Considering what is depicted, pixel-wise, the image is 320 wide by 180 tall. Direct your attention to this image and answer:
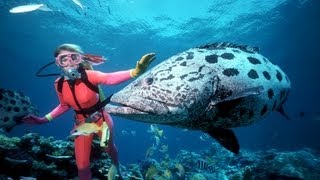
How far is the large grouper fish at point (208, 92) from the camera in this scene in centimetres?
319

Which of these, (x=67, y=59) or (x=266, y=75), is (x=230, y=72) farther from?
(x=67, y=59)

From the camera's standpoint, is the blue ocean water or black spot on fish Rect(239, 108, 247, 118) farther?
the blue ocean water

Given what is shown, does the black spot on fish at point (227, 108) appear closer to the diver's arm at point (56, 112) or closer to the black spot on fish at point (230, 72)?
the black spot on fish at point (230, 72)

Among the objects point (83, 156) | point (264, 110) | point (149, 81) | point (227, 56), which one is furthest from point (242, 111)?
point (83, 156)

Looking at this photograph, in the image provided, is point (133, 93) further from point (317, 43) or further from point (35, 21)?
point (317, 43)

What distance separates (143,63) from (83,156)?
8.09ft

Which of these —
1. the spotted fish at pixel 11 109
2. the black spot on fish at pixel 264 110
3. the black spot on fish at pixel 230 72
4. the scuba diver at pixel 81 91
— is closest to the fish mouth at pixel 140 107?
the black spot on fish at pixel 230 72

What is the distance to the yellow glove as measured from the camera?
4.12 m

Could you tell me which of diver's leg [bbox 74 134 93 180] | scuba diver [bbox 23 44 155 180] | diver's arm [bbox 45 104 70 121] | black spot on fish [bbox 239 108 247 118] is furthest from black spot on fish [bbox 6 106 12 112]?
black spot on fish [bbox 239 108 247 118]

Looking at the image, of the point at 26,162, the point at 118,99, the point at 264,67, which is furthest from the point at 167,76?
the point at 26,162

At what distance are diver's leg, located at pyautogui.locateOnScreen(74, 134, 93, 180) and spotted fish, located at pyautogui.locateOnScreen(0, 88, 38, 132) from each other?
173cm

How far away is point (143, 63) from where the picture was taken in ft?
13.9

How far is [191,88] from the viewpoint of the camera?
130 inches

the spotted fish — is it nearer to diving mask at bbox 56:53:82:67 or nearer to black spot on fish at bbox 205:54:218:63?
diving mask at bbox 56:53:82:67
